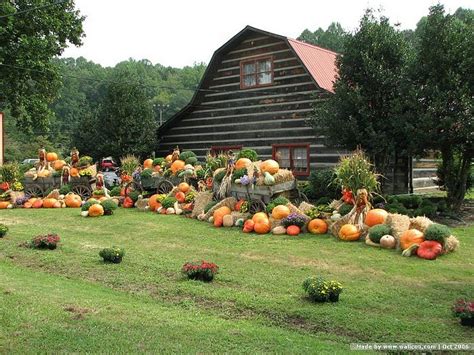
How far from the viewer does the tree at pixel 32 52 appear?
2786 centimetres

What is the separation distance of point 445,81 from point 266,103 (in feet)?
34.5

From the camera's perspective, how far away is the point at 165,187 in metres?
19.4

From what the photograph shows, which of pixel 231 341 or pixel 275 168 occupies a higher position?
pixel 275 168

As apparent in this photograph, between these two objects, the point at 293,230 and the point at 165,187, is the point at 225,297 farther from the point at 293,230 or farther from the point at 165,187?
the point at 165,187

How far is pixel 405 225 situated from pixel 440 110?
5071 mm

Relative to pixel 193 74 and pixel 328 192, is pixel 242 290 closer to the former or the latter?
pixel 328 192

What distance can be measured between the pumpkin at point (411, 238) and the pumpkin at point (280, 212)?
12.0 feet

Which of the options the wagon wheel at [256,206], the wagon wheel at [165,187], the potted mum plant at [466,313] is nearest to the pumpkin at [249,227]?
the wagon wheel at [256,206]

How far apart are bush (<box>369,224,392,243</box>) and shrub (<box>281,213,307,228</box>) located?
2172mm

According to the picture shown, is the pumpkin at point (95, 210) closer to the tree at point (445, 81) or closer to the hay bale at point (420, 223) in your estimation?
the hay bale at point (420, 223)

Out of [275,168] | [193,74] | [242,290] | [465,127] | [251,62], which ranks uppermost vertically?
[193,74]

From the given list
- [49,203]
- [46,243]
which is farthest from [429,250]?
[49,203]

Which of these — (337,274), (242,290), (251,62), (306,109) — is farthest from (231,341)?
(251,62)

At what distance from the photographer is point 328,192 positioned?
56.3 feet
